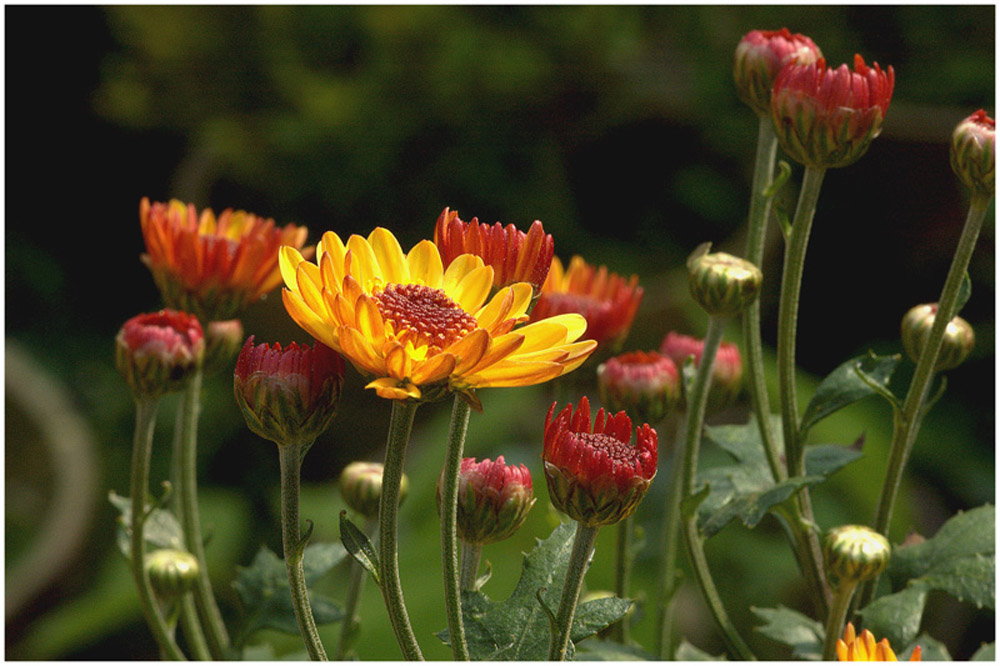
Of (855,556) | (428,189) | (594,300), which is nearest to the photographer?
(855,556)

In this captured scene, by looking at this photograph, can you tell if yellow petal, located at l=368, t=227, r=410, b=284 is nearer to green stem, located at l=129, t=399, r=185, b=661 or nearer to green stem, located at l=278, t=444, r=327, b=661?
green stem, located at l=278, t=444, r=327, b=661

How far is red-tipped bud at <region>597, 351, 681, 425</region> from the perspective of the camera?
0.65 m

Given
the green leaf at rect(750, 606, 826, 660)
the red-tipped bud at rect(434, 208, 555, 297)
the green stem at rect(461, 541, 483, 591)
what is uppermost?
the red-tipped bud at rect(434, 208, 555, 297)

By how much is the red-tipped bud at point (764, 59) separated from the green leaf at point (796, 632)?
300 mm

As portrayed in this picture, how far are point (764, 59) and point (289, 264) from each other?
327mm

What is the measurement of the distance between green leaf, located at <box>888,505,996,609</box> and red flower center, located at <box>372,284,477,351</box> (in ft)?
1.06

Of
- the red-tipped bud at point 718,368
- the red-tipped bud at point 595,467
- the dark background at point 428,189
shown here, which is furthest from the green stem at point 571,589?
the dark background at point 428,189

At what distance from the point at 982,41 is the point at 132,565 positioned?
5.38 ft

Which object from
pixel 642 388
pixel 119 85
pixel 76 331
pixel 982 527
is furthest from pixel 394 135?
pixel 982 527

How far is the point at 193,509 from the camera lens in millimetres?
643

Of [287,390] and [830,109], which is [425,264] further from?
[830,109]

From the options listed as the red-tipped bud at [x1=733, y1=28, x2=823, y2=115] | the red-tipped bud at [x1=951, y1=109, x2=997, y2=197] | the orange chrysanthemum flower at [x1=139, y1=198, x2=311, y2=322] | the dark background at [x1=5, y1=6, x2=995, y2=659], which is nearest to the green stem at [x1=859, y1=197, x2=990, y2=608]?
the red-tipped bud at [x1=951, y1=109, x2=997, y2=197]

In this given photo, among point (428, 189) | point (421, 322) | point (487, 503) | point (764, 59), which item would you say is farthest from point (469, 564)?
point (428, 189)

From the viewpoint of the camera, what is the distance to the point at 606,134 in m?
1.88
